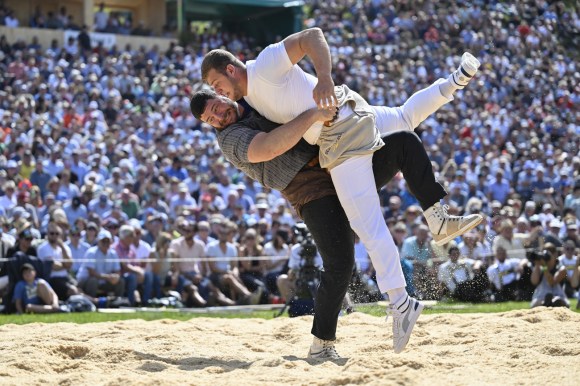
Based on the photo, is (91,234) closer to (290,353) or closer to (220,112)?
(290,353)

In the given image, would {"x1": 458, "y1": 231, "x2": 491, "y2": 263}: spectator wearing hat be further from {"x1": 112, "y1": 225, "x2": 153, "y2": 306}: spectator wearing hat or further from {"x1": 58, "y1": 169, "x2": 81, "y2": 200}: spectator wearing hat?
{"x1": 58, "y1": 169, "x2": 81, "y2": 200}: spectator wearing hat

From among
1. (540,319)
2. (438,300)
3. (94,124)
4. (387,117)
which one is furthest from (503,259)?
(94,124)

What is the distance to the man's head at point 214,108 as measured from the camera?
5344 millimetres

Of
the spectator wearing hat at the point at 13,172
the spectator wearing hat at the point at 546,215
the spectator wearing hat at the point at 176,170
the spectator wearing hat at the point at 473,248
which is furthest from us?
the spectator wearing hat at the point at 176,170

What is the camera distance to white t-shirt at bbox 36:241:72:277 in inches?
433

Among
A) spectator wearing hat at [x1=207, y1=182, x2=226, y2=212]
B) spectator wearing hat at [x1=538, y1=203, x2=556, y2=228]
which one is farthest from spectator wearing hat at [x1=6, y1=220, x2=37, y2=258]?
spectator wearing hat at [x1=538, y1=203, x2=556, y2=228]

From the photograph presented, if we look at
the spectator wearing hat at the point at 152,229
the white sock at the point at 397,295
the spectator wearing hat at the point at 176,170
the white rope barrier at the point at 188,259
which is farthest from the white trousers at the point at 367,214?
the spectator wearing hat at the point at 176,170

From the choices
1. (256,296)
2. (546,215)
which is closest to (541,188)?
(546,215)

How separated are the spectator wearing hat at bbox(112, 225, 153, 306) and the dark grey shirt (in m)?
6.01

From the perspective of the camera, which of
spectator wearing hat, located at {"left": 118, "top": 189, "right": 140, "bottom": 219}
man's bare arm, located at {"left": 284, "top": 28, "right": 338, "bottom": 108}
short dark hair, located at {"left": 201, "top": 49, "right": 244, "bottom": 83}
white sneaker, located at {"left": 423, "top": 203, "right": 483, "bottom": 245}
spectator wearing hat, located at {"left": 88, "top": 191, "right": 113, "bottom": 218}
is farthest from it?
spectator wearing hat, located at {"left": 118, "top": 189, "right": 140, "bottom": 219}

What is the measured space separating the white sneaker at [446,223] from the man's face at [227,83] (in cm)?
138

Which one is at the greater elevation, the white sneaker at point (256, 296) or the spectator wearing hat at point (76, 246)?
the spectator wearing hat at point (76, 246)

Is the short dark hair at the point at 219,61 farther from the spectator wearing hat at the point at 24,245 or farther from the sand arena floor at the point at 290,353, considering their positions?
the spectator wearing hat at the point at 24,245

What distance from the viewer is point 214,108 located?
5348mm
